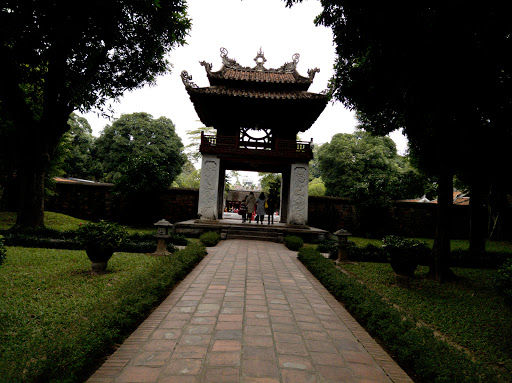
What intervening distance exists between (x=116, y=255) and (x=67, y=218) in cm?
863

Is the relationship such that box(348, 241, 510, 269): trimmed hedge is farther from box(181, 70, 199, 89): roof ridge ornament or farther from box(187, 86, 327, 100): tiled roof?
box(181, 70, 199, 89): roof ridge ornament

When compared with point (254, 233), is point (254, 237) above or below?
below

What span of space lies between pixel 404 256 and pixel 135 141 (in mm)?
29174

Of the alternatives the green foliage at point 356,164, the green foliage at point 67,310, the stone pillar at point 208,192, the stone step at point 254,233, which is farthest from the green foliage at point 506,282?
the green foliage at point 356,164

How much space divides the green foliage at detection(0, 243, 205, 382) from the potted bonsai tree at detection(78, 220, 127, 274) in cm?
27

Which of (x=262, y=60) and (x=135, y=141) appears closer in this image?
(x=262, y=60)

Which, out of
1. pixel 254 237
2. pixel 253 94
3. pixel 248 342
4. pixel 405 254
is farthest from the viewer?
pixel 253 94

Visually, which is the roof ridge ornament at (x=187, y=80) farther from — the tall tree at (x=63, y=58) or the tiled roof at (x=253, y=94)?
the tall tree at (x=63, y=58)

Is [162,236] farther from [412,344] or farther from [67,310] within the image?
[412,344]

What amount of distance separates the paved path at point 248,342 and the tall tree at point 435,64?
4.57m

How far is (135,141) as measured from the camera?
2930 centimetres

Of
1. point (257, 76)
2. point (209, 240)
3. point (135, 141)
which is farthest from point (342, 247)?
point (135, 141)

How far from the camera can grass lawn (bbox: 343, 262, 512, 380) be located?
3.30 m

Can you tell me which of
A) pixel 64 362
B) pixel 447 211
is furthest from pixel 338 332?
pixel 447 211
